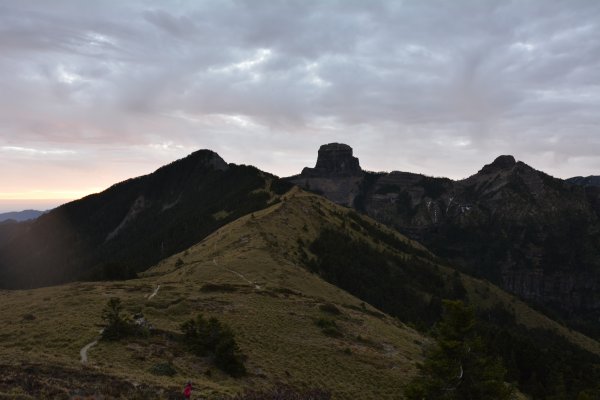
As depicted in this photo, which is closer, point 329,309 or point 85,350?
point 85,350

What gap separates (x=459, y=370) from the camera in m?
37.3

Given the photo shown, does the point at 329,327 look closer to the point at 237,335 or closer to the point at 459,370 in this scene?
the point at 237,335

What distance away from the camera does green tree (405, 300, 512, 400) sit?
120 ft

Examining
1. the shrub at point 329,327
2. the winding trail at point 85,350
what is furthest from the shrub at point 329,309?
the winding trail at point 85,350

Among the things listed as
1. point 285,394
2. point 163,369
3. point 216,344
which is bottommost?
point 285,394

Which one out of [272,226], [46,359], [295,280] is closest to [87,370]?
[46,359]

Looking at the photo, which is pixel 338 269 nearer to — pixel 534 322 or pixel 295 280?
pixel 295 280

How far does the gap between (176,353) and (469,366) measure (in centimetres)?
2661

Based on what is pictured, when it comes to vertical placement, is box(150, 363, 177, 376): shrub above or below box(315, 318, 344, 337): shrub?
above

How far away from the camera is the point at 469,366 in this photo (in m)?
38.2

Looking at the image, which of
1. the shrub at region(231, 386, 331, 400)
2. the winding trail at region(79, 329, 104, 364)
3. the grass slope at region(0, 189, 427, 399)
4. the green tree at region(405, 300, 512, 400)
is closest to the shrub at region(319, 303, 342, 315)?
the grass slope at region(0, 189, 427, 399)

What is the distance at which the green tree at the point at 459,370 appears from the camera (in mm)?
36656

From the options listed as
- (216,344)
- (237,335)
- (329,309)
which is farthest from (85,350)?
(329,309)

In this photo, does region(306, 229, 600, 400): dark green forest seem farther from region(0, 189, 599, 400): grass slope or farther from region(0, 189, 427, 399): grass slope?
region(0, 189, 599, 400): grass slope
